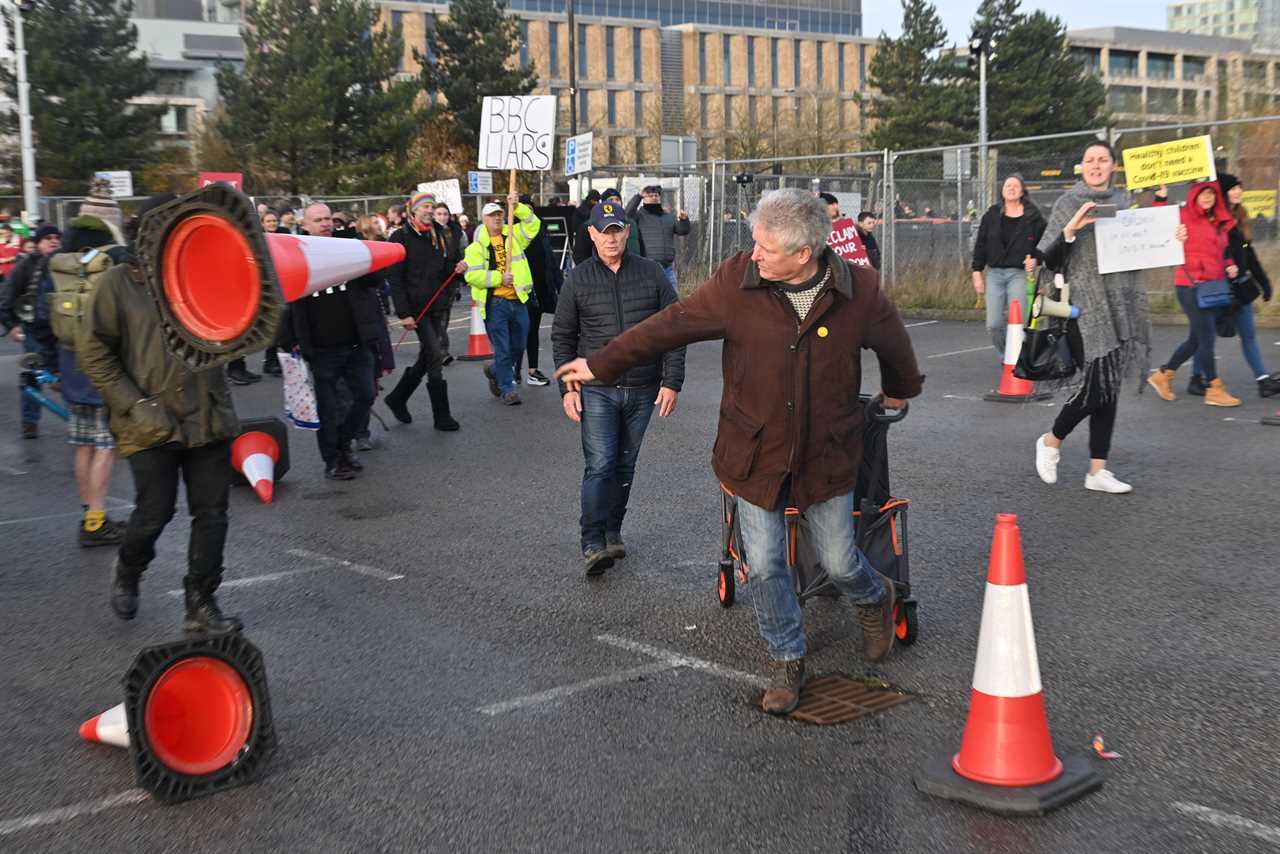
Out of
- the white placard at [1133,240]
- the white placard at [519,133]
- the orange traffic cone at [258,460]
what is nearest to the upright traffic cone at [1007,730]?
the white placard at [1133,240]

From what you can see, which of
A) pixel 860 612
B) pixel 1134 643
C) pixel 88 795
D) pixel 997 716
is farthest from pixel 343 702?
pixel 1134 643

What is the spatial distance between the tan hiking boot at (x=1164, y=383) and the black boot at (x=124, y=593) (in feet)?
28.2

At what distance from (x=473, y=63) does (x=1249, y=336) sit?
56.2 metres

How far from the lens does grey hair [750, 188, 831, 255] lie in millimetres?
4688

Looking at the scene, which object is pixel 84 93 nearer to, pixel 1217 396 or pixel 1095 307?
pixel 1217 396

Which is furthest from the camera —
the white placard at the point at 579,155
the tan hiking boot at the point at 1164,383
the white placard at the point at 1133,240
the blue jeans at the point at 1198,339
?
the white placard at the point at 579,155

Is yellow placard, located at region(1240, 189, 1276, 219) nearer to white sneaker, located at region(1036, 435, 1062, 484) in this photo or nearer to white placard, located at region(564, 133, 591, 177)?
white sneaker, located at region(1036, 435, 1062, 484)

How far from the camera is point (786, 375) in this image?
486 centimetres

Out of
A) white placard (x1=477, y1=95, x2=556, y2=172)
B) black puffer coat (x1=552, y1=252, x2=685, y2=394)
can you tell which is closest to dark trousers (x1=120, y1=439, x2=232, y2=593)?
black puffer coat (x1=552, y1=252, x2=685, y2=394)

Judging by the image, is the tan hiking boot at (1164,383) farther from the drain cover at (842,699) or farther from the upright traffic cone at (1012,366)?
the drain cover at (842,699)

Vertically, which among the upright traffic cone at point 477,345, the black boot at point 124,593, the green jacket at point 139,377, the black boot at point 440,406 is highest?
the green jacket at point 139,377

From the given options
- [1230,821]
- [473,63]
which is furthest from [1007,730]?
[473,63]

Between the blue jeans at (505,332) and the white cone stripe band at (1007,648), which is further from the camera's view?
the blue jeans at (505,332)

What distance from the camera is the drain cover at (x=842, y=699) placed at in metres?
4.88
